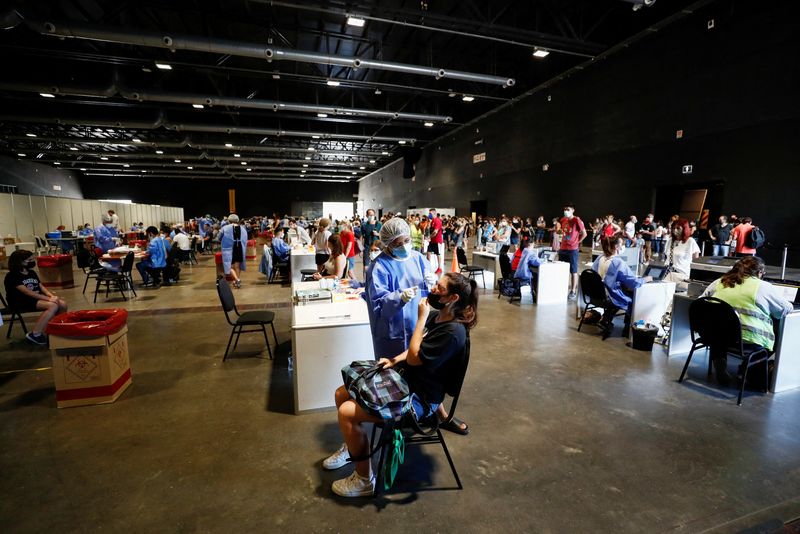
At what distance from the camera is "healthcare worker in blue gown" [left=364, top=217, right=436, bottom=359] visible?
2357 millimetres

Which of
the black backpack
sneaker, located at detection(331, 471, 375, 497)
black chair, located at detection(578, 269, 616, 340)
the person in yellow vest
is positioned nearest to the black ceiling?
the black backpack

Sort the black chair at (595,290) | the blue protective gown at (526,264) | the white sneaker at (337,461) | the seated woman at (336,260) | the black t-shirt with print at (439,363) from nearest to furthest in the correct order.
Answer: the black t-shirt with print at (439,363) < the white sneaker at (337,461) < the seated woman at (336,260) < the black chair at (595,290) < the blue protective gown at (526,264)

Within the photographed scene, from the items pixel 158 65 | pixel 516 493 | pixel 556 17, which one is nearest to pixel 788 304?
pixel 516 493

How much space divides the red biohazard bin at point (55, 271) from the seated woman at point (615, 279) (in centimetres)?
1072

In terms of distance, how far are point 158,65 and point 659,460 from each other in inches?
504

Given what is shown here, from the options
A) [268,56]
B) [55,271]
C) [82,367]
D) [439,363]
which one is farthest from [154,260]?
[439,363]

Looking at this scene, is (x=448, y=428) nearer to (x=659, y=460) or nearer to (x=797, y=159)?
(x=659, y=460)

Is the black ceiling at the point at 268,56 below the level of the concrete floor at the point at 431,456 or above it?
above

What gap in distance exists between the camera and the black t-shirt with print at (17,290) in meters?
4.37

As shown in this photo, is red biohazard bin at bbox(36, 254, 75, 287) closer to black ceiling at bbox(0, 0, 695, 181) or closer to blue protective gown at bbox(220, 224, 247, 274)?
blue protective gown at bbox(220, 224, 247, 274)

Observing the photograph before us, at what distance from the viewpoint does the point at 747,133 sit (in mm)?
8180

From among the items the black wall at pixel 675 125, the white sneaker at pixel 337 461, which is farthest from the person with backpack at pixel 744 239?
the white sneaker at pixel 337 461

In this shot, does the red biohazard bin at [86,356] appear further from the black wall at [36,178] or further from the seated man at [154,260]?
the black wall at [36,178]

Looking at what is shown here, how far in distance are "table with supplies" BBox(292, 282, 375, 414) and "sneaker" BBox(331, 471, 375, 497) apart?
96cm
